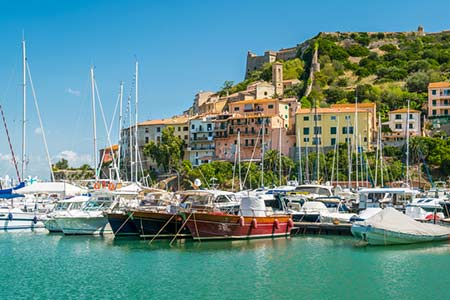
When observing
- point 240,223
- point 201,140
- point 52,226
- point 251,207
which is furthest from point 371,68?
point 240,223

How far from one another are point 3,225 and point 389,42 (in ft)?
361

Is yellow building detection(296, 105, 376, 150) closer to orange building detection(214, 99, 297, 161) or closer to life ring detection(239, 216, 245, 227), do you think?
orange building detection(214, 99, 297, 161)

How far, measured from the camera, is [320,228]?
42.2 m

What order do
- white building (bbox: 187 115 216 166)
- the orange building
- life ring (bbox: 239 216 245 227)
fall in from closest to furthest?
life ring (bbox: 239 216 245 227), the orange building, white building (bbox: 187 115 216 166)

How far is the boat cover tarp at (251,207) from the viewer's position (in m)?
38.3

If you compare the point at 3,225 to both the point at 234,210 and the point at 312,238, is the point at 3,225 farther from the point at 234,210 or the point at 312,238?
the point at 312,238

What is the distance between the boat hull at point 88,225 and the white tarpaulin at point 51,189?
7641 millimetres

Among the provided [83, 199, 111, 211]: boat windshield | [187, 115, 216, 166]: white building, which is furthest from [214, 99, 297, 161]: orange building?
[83, 199, 111, 211]: boat windshield

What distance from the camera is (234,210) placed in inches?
1566

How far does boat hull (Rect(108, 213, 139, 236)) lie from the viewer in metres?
40.5

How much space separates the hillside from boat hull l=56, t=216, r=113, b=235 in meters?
61.8

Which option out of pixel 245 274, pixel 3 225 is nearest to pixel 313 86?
pixel 3 225

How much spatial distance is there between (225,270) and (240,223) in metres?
8.06

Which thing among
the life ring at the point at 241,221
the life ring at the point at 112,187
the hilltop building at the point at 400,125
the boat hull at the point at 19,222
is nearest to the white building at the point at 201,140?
the hilltop building at the point at 400,125
